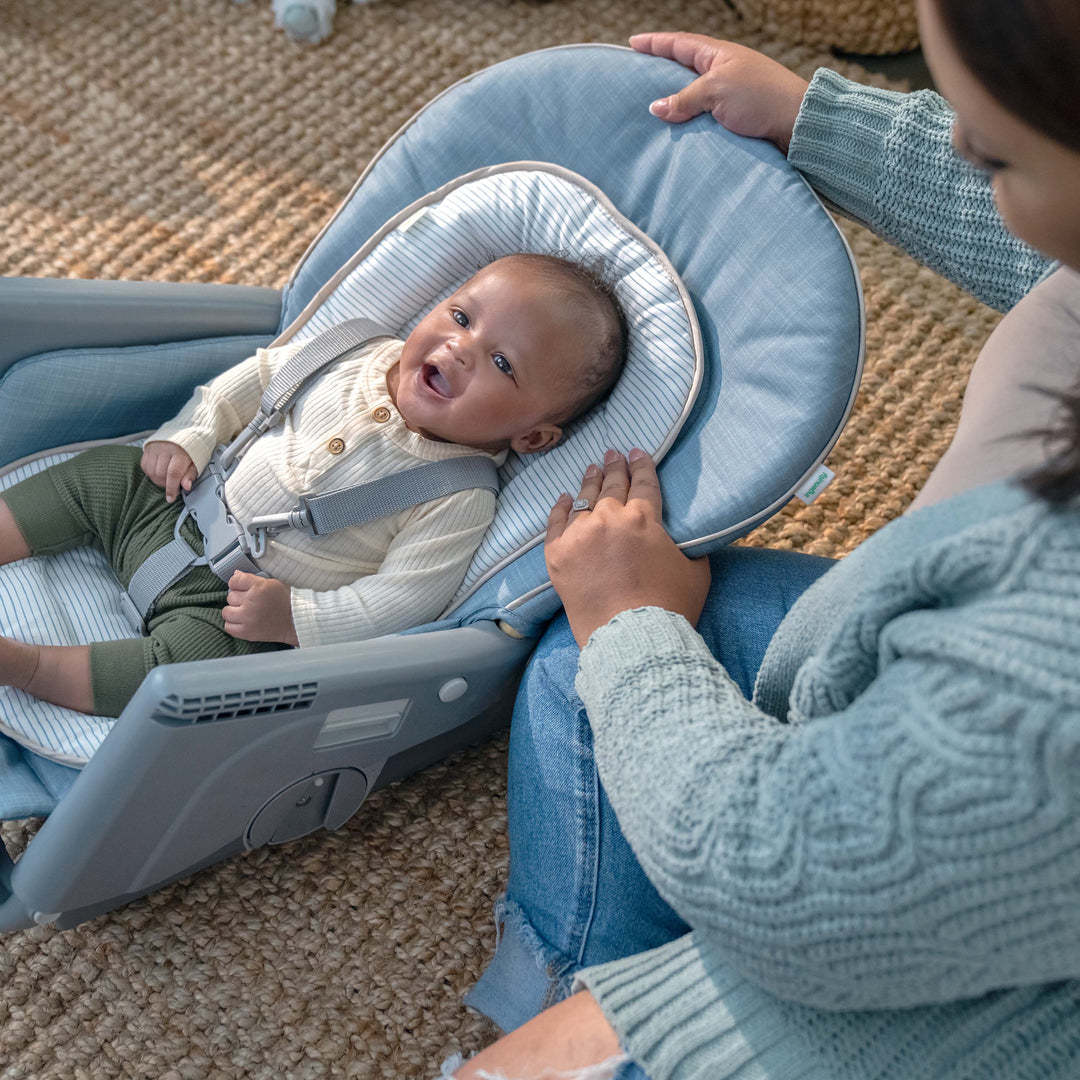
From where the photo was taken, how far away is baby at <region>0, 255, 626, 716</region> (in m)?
1.10

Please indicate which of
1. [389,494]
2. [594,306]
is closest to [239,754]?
[389,494]

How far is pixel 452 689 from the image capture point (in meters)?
1.07

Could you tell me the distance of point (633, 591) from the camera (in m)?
0.93

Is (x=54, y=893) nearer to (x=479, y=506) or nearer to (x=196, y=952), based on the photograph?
(x=196, y=952)

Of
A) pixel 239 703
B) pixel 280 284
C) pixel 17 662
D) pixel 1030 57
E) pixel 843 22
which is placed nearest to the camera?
pixel 1030 57

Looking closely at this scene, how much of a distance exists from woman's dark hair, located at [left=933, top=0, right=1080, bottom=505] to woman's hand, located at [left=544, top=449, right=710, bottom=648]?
0.45 metres

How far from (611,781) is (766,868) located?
0.15 metres

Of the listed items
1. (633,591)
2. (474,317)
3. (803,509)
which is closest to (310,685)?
(633,591)

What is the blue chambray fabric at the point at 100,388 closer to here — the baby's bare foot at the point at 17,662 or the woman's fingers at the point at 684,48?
the baby's bare foot at the point at 17,662

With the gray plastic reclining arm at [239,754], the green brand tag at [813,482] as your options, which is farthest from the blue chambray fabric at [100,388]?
the green brand tag at [813,482]

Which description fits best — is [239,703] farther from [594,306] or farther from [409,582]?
[594,306]

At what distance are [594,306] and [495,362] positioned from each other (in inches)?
4.7

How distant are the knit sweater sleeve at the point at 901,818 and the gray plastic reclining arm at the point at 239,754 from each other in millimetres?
358

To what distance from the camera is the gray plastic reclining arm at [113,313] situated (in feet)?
3.78
